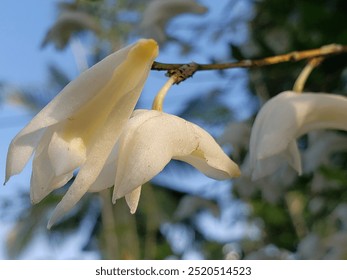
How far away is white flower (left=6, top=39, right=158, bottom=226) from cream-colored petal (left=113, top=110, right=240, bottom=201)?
19 millimetres

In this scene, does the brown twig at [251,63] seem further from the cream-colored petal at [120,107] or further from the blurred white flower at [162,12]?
the blurred white flower at [162,12]

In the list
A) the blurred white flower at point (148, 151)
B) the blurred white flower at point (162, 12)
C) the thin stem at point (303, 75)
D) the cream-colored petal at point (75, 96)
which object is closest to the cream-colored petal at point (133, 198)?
the blurred white flower at point (148, 151)

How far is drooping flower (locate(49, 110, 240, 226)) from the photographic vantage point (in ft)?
1.97

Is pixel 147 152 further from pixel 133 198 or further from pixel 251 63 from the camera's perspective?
pixel 251 63

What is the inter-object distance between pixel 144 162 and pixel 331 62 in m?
0.95

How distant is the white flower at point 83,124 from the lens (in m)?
0.60

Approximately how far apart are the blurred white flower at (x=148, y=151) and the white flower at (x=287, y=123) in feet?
0.28

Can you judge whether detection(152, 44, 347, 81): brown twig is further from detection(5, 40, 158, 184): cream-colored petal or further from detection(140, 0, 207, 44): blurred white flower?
detection(140, 0, 207, 44): blurred white flower

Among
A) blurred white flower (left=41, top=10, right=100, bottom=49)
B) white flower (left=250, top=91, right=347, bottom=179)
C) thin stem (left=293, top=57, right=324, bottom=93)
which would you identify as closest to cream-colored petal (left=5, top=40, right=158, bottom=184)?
white flower (left=250, top=91, right=347, bottom=179)

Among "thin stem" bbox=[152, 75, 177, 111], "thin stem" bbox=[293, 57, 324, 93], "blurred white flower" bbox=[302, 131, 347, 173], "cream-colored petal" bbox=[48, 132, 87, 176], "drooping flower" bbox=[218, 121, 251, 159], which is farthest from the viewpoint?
"drooping flower" bbox=[218, 121, 251, 159]

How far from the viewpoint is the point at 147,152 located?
2.02ft

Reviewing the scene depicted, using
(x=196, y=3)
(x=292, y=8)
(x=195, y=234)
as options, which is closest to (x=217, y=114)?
(x=292, y=8)

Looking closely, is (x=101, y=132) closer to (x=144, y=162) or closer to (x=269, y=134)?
(x=144, y=162)

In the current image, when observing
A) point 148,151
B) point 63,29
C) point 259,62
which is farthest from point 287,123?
point 63,29
